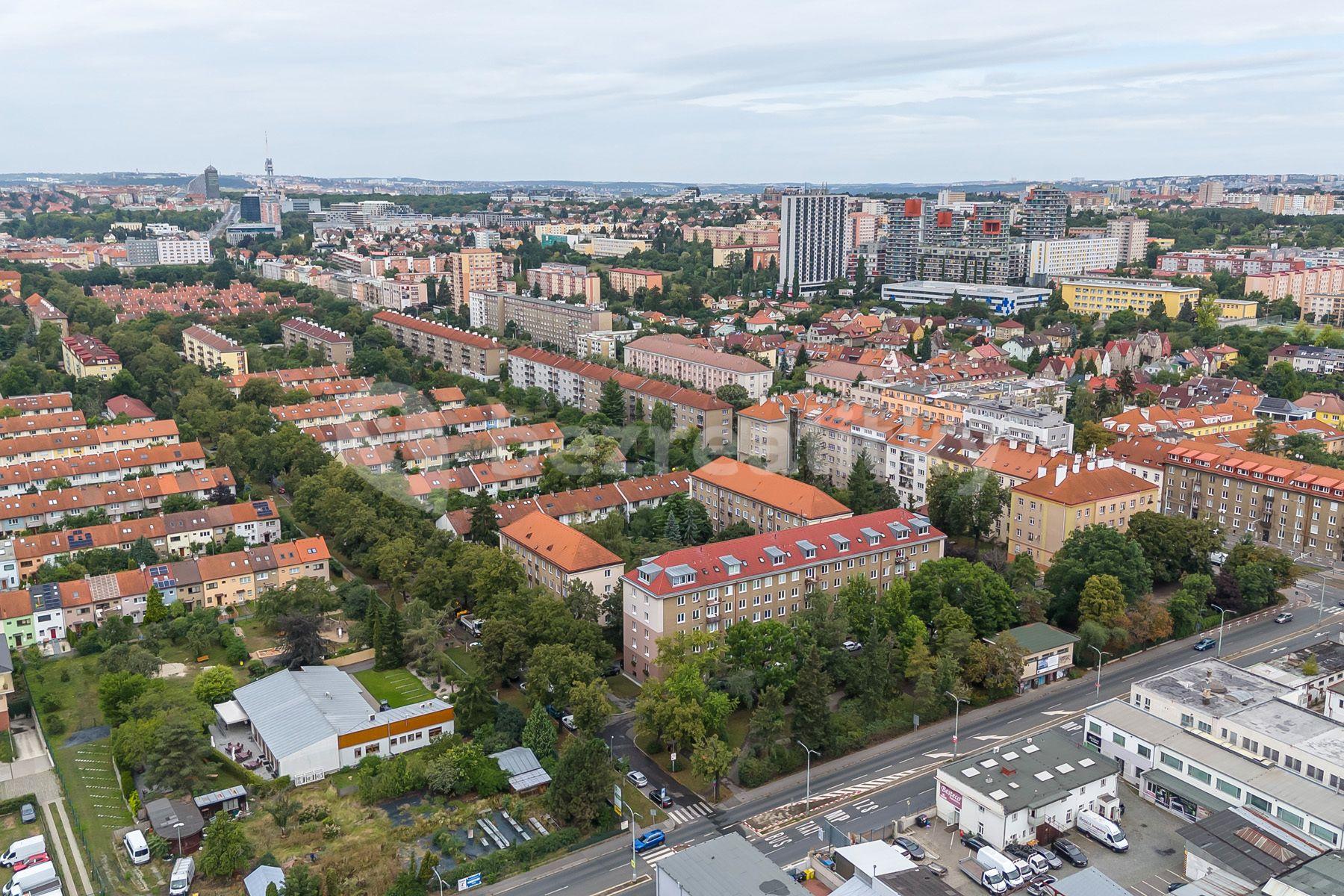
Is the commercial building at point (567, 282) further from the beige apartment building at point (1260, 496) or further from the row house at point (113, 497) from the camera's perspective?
the beige apartment building at point (1260, 496)

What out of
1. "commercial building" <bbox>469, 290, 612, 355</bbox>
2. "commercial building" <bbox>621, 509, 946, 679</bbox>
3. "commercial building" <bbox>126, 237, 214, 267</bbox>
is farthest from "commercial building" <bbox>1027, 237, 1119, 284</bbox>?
"commercial building" <bbox>126, 237, 214, 267</bbox>

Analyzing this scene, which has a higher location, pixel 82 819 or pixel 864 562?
pixel 864 562

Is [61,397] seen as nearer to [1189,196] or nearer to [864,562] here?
[864,562]

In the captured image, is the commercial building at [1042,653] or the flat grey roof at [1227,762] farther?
the commercial building at [1042,653]

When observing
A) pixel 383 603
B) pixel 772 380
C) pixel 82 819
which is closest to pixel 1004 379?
pixel 772 380

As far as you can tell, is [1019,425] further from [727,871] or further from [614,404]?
[727,871]

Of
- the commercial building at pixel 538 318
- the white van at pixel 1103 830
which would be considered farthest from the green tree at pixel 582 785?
the commercial building at pixel 538 318

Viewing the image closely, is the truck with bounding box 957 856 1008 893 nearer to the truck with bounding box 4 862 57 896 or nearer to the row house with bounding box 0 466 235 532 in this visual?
the truck with bounding box 4 862 57 896

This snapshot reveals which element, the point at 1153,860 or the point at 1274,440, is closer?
the point at 1153,860
